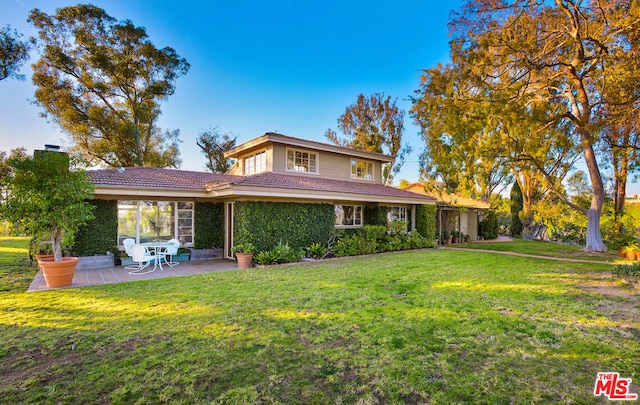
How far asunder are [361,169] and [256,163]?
604 centimetres

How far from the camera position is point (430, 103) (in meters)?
12.0

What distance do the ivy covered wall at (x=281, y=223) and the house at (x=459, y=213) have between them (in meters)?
8.29

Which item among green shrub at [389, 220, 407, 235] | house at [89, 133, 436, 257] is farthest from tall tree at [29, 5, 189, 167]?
green shrub at [389, 220, 407, 235]

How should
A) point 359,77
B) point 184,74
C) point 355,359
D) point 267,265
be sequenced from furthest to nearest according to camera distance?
point 184,74 → point 359,77 → point 267,265 → point 355,359

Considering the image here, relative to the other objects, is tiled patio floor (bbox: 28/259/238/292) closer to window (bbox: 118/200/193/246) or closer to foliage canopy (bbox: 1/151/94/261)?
foliage canopy (bbox: 1/151/94/261)

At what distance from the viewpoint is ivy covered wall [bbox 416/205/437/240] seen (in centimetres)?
1655

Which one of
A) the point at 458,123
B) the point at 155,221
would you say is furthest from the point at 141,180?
the point at 458,123

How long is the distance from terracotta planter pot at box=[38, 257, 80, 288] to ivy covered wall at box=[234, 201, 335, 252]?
464 cm

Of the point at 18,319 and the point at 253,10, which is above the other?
the point at 253,10

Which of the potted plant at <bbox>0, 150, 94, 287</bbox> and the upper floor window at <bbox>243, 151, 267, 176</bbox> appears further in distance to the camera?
the upper floor window at <bbox>243, 151, 267, 176</bbox>

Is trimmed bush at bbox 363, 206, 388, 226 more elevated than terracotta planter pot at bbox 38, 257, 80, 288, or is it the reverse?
trimmed bush at bbox 363, 206, 388, 226

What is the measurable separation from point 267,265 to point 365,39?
14.2 meters

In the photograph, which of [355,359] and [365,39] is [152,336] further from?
[365,39]

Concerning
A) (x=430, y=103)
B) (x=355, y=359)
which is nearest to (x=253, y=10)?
(x=430, y=103)
